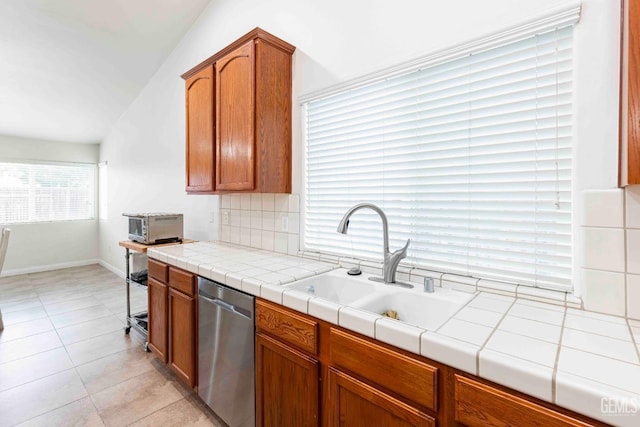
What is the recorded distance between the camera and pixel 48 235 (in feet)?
16.6

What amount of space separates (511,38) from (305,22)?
1329mm

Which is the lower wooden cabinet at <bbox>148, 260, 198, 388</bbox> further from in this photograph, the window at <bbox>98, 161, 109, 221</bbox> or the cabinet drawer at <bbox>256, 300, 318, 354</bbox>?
the window at <bbox>98, 161, 109, 221</bbox>

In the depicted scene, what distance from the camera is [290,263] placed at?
73.0 inches

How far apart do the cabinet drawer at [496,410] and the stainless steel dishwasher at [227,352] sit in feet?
3.12

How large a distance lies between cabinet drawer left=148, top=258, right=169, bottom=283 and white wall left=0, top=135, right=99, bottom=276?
4316 millimetres

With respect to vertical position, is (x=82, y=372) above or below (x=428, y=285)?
below

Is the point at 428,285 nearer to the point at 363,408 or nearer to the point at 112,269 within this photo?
the point at 363,408

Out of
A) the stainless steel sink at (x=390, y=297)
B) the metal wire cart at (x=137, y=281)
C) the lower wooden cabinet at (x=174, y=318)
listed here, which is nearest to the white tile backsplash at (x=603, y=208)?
the stainless steel sink at (x=390, y=297)

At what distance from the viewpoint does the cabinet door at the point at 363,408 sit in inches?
35.6

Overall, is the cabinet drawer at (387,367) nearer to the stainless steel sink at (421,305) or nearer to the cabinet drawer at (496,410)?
the cabinet drawer at (496,410)

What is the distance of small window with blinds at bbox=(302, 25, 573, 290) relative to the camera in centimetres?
116

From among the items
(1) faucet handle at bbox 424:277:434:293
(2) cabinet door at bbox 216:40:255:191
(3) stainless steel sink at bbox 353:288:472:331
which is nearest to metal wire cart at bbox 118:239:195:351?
(2) cabinet door at bbox 216:40:255:191

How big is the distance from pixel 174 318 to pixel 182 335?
146 millimetres

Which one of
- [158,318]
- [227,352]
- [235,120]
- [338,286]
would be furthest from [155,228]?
[338,286]
